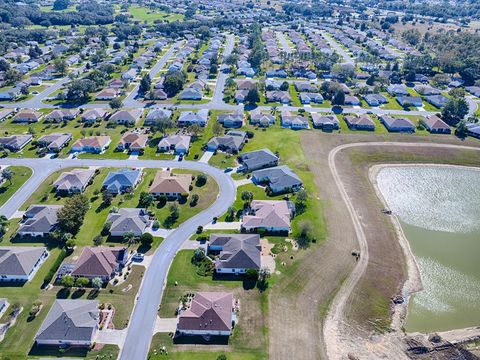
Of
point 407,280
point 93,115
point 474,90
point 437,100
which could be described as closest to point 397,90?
point 437,100

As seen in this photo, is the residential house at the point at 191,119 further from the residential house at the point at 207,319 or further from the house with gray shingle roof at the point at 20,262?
the residential house at the point at 207,319

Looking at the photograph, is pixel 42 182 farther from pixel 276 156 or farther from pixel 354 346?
pixel 354 346

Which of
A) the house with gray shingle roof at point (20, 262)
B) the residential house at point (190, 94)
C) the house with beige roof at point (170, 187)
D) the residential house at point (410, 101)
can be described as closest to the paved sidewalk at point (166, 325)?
the house with gray shingle roof at point (20, 262)

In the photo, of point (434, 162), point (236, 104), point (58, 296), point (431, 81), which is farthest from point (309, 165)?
point (431, 81)

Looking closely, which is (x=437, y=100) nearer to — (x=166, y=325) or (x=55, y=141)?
(x=166, y=325)

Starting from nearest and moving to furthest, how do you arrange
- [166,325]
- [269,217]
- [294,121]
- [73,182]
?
[166,325] → [269,217] → [73,182] → [294,121]
